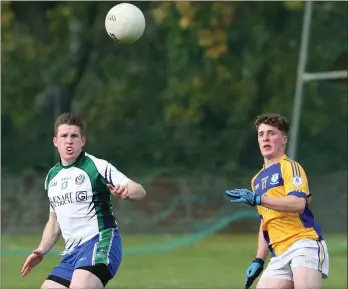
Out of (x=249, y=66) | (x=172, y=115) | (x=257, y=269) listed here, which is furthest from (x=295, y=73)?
(x=257, y=269)

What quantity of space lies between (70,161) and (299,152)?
14939mm

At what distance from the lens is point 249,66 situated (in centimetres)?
2297

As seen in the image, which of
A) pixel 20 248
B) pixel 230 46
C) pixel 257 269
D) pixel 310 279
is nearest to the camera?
pixel 310 279

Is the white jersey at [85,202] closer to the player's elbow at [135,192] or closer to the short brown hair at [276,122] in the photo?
the player's elbow at [135,192]

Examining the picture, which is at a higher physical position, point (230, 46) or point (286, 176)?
point (230, 46)

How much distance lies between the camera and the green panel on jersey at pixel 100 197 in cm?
733

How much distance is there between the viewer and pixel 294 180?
23.5 feet

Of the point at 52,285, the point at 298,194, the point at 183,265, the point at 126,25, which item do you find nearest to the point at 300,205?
the point at 298,194

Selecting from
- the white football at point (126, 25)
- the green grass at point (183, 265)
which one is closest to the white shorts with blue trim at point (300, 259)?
the white football at point (126, 25)

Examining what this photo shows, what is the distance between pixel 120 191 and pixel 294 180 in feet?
4.35

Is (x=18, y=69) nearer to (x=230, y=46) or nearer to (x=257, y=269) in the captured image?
(x=230, y=46)

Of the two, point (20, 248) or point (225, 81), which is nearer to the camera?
point (20, 248)

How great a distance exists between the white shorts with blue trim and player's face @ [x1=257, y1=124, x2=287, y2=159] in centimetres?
71

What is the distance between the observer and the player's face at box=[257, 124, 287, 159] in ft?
24.2
